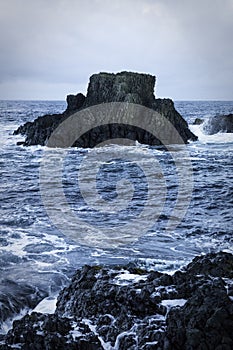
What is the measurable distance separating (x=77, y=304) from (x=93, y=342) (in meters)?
1.68

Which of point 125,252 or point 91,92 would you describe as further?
point 91,92

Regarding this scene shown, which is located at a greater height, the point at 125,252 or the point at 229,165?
the point at 229,165

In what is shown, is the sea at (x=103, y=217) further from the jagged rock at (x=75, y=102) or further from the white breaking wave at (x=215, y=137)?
the jagged rock at (x=75, y=102)

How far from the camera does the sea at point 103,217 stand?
13023mm

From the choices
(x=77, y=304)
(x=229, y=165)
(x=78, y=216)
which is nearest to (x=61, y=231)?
(x=78, y=216)

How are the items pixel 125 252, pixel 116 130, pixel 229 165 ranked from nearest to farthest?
pixel 125 252 → pixel 229 165 → pixel 116 130

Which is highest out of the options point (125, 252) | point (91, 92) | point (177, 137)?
point (91, 92)

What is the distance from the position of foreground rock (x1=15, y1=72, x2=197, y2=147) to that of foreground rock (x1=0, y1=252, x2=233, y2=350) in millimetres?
33025

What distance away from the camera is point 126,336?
→ 24.4 feet

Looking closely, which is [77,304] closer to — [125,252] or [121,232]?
[125,252]

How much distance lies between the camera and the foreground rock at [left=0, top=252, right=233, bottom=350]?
681 centimetres

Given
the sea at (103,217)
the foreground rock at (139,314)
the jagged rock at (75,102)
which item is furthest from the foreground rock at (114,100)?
the foreground rock at (139,314)

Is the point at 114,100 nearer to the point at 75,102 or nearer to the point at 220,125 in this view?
the point at 75,102

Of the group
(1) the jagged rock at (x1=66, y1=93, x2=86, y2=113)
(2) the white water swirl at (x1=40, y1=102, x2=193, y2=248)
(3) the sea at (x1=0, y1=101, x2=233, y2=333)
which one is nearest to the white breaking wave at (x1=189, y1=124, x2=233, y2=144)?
(2) the white water swirl at (x1=40, y1=102, x2=193, y2=248)
